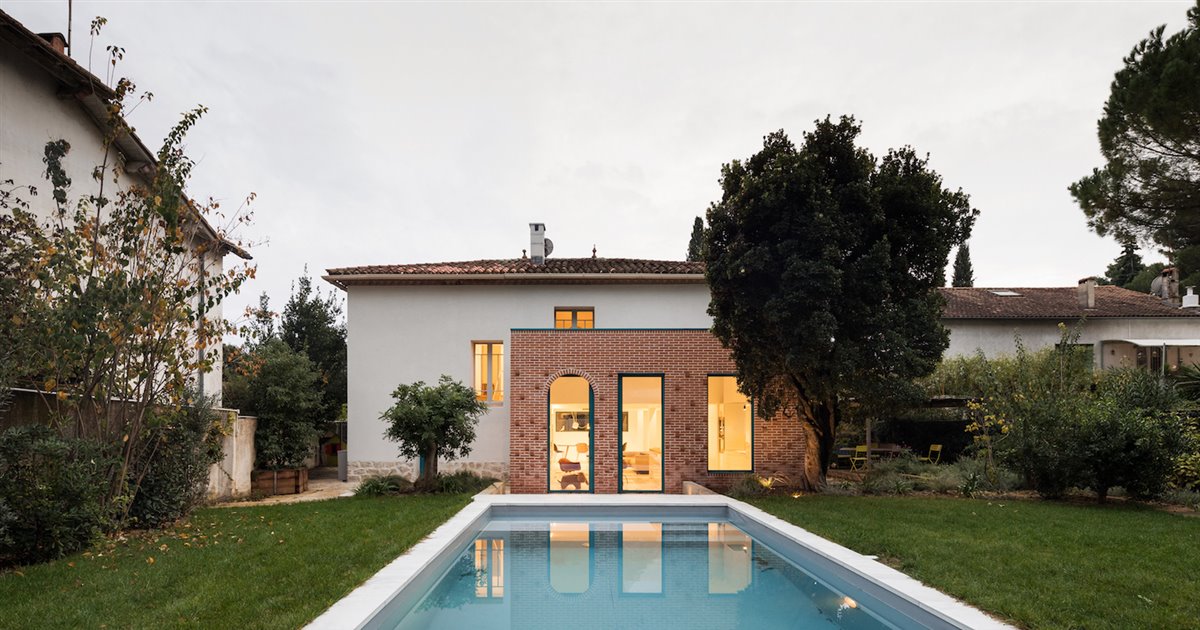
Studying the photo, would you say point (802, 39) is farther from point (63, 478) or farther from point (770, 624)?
point (63, 478)

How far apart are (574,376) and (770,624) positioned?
8898mm

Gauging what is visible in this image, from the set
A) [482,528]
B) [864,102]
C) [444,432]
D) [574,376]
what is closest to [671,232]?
[864,102]

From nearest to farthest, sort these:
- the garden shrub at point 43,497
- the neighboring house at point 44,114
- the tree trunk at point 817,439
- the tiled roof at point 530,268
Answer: the garden shrub at point 43,497, the neighboring house at point 44,114, the tree trunk at point 817,439, the tiled roof at point 530,268

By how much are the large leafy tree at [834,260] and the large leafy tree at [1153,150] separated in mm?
4134

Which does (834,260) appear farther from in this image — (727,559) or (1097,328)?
(1097,328)

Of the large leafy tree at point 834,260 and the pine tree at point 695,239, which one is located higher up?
the pine tree at point 695,239

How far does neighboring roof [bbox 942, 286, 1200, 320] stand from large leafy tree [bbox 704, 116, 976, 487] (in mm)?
14475

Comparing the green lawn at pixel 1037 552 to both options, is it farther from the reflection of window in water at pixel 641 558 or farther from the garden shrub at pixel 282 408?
the garden shrub at pixel 282 408

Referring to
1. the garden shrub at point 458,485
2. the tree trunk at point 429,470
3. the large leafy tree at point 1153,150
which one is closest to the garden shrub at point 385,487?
the tree trunk at point 429,470

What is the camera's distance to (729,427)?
1520cm

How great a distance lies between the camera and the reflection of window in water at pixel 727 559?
816 cm

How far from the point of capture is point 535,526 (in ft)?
38.2

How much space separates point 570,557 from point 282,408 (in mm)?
10970

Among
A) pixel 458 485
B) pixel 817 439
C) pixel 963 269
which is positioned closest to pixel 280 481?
pixel 458 485
